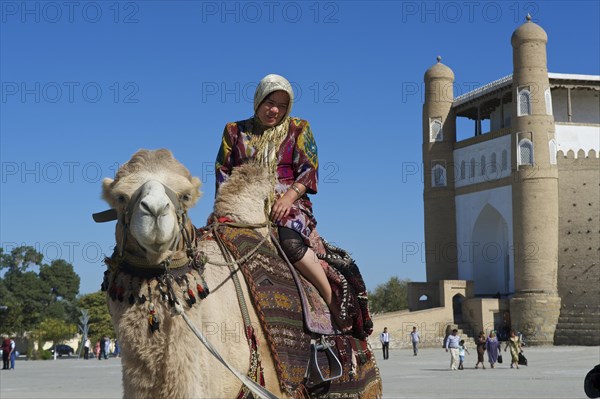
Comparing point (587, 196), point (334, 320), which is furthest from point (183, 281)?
point (587, 196)

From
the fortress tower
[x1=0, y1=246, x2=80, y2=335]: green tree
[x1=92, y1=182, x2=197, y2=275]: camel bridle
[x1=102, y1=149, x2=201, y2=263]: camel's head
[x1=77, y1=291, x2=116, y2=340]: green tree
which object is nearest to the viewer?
[x1=102, y1=149, x2=201, y2=263]: camel's head

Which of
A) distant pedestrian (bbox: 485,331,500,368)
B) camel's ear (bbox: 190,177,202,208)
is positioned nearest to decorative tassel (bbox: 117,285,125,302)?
camel's ear (bbox: 190,177,202,208)

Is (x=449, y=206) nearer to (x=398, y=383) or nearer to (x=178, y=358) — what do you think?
(x=398, y=383)

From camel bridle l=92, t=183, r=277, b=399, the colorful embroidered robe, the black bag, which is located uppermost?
the colorful embroidered robe

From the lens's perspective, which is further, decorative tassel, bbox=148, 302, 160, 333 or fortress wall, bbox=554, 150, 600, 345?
fortress wall, bbox=554, 150, 600, 345

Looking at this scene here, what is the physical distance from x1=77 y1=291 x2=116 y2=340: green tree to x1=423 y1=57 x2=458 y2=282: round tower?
18258mm

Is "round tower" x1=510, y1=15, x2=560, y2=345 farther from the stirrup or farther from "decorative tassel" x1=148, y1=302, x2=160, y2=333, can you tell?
"decorative tassel" x1=148, y1=302, x2=160, y2=333

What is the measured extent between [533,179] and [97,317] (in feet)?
81.7

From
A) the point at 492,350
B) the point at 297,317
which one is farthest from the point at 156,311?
the point at 492,350

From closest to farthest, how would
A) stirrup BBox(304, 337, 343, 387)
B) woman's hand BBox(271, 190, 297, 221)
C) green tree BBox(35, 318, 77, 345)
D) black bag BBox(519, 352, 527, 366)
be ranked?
1. stirrup BBox(304, 337, 343, 387)
2. woman's hand BBox(271, 190, 297, 221)
3. black bag BBox(519, 352, 527, 366)
4. green tree BBox(35, 318, 77, 345)

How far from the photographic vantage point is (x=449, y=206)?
51.8 metres

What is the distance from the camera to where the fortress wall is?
43.6m

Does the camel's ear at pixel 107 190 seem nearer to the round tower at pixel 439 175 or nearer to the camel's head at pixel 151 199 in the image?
the camel's head at pixel 151 199

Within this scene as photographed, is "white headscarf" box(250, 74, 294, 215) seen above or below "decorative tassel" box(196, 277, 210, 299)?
above
